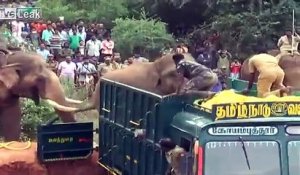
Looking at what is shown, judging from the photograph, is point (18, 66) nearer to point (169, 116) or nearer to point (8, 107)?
point (8, 107)

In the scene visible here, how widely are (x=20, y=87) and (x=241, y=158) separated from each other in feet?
26.9

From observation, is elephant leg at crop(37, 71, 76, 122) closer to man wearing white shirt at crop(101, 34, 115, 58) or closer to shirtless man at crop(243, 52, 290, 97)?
shirtless man at crop(243, 52, 290, 97)

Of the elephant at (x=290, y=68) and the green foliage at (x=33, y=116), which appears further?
the green foliage at (x=33, y=116)

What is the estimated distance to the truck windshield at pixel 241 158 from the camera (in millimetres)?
8023

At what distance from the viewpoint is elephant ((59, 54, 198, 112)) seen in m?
14.2

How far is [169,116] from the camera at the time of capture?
31.5 ft

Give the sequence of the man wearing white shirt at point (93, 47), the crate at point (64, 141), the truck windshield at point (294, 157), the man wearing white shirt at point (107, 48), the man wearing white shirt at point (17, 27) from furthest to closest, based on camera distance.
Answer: the man wearing white shirt at point (17, 27) → the man wearing white shirt at point (107, 48) → the man wearing white shirt at point (93, 47) → the crate at point (64, 141) → the truck windshield at point (294, 157)

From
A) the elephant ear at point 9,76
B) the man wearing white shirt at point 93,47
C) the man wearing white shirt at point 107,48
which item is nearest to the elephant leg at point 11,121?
the elephant ear at point 9,76

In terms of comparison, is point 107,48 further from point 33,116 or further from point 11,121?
point 11,121

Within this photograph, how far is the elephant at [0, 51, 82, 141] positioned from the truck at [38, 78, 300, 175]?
4.91 meters

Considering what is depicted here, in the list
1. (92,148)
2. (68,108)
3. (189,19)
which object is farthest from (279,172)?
(189,19)

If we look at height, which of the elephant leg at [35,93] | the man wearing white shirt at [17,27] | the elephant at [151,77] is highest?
the elephant at [151,77]

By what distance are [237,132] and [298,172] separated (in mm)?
657

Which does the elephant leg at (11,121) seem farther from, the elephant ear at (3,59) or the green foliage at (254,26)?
the green foliage at (254,26)
